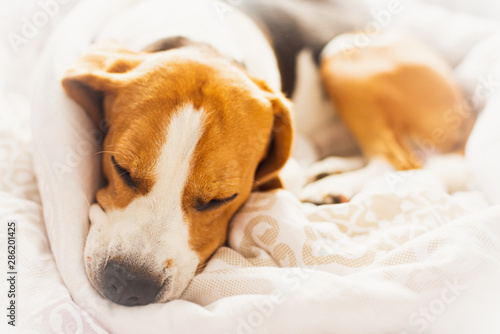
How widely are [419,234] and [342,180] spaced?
713mm

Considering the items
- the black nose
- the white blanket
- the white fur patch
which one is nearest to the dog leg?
the white blanket

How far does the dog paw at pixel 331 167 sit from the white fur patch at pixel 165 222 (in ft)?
3.42

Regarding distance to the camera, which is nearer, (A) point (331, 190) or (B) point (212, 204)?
(B) point (212, 204)

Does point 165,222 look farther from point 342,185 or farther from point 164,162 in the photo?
point 342,185

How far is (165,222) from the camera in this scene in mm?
1591

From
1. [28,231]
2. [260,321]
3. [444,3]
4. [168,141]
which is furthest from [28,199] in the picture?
[444,3]

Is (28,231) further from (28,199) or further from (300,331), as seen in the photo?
(300,331)

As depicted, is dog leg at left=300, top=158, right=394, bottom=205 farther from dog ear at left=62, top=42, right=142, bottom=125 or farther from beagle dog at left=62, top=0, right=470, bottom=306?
dog ear at left=62, top=42, right=142, bottom=125

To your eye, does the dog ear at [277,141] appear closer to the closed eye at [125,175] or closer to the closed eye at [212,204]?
the closed eye at [212,204]

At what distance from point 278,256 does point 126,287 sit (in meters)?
0.53

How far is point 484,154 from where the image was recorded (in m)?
2.11

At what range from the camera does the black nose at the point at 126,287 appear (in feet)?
4.76

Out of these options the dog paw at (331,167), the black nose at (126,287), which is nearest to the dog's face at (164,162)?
the black nose at (126,287)

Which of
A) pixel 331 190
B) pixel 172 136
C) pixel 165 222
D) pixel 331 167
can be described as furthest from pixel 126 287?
pixel 331 167
